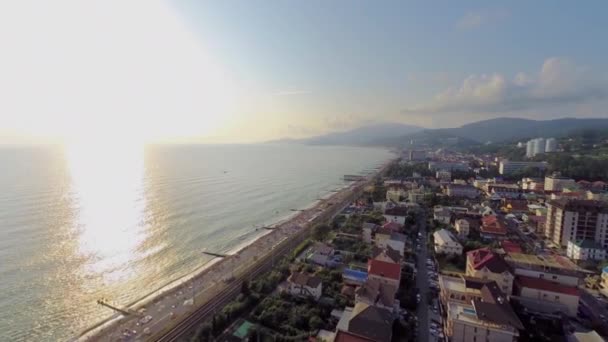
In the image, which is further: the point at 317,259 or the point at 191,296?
the point at 317,259

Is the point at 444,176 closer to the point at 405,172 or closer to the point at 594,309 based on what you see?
the point at 405,172

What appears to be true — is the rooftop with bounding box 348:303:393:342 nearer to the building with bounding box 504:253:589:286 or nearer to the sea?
the building with bounding box 504:253:589:286

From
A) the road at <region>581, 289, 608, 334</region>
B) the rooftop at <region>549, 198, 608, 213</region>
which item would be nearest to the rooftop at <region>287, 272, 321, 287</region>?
the road at <region>581, 289, 608, 334</region>

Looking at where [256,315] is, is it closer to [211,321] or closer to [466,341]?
[211,321]

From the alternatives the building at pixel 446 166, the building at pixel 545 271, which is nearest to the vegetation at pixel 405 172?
the building at pixel 446 166

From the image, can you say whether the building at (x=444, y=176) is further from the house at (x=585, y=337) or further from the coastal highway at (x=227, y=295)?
the house at (x=585, y=337)

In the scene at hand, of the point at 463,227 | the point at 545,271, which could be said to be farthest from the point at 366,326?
the point at 463,227

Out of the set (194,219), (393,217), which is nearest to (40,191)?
(194,219)
